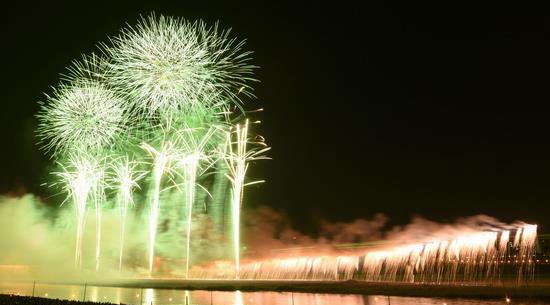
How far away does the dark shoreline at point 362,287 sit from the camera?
2753 cm

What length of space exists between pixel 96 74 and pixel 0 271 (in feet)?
75.5

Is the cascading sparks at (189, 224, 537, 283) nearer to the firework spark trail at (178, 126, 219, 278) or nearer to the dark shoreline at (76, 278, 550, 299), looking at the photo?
the dark shoreline at (76, 278, 550, 299)

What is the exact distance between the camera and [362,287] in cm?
3150

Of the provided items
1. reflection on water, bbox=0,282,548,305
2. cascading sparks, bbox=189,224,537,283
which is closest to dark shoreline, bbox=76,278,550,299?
reflection on water, bbox=0,282,548,305

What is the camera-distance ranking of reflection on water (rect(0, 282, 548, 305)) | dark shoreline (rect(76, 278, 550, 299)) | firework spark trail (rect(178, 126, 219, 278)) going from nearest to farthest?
reflection on water (rect(0, 282, 548, 305)) < dark shoreline (rect(76, 278, 550, 299)) < firework spark trail (rect(178, 126, 219, 278))

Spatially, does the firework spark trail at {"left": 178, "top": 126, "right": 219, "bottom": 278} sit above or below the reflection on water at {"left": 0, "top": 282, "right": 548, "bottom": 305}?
above

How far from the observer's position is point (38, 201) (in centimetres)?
5538

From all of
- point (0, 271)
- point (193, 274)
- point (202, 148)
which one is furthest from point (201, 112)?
point (0, 271)

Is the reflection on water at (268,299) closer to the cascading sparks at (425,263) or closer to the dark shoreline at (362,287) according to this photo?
the dark shoreline at (362,287)

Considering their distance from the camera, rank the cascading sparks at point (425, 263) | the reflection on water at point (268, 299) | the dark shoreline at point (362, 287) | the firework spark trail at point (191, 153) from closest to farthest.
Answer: the reflection on water at point (268, 299) → the dark shoreline at point (362, 287) → the cascading sparks at point (425, 263) → the firework spark trail at point (191, 153)

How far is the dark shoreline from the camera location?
27531 mm

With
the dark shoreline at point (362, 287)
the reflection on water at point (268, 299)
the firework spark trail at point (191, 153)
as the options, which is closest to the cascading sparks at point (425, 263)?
the dark shoreline at point (362, 287)

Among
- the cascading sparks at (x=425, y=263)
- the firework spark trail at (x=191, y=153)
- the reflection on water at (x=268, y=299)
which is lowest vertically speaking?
the reflection on water at (x=268, y=299)

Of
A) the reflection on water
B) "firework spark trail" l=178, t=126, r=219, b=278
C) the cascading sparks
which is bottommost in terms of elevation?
the reflection on water
